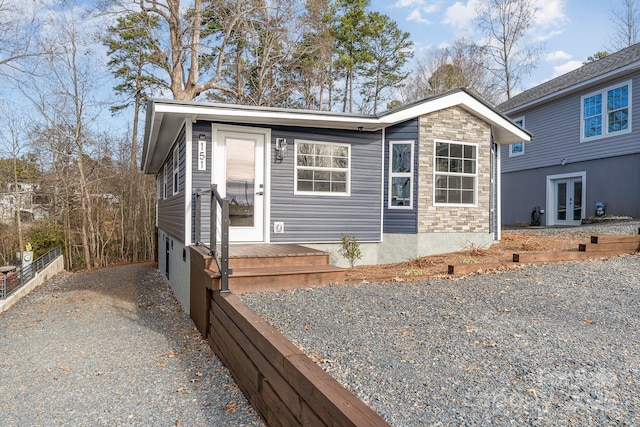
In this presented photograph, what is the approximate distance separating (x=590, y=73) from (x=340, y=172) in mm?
10129

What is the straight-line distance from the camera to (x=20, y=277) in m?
9.27

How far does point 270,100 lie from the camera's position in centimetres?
1686

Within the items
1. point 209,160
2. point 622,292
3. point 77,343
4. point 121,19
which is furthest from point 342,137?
point 121,19

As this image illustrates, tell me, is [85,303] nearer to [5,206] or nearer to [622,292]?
[622,292]

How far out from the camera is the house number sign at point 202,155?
622 cm

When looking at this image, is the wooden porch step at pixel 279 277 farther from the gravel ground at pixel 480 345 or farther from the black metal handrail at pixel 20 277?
the black metal handrail at pixel 20 277

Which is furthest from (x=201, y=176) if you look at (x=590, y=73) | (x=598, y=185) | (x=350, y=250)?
(x=590, y=73)

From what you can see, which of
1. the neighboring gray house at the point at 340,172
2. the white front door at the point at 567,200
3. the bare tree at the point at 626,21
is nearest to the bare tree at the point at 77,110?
the neighboring gray house at the point at 340,172

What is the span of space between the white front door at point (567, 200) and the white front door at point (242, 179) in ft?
36.0

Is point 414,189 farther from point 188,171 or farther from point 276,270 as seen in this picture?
point 188,171

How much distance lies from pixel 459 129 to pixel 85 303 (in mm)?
8105

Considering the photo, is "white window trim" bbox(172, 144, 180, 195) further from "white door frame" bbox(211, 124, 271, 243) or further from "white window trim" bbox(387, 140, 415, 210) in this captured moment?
"white window trim" bbox(387, 140, 415, 210)

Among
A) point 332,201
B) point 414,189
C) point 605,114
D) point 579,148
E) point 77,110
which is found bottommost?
point 332,201

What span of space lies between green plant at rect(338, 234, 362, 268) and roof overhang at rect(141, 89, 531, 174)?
2034mm
